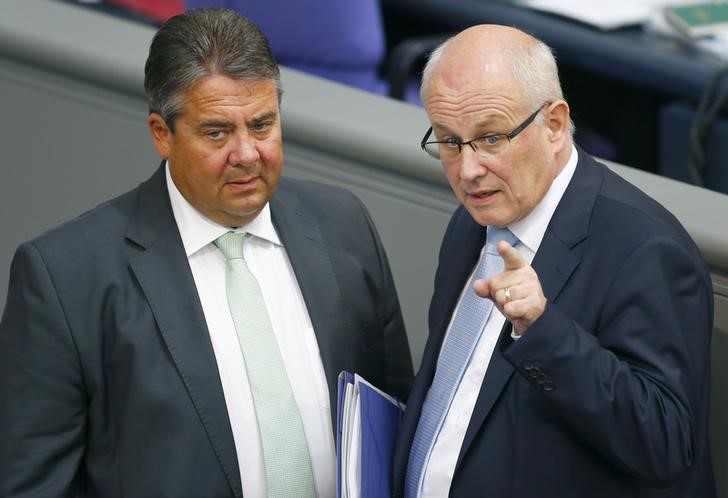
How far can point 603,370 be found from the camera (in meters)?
2.18

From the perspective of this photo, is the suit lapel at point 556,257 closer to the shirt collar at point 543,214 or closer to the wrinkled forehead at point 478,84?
the shirt collar at point 543,214

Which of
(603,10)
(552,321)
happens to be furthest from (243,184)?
(603,10)

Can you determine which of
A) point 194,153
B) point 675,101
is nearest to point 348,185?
point 194,153

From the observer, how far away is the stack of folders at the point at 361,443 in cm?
248

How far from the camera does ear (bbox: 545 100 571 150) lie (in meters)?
2.33

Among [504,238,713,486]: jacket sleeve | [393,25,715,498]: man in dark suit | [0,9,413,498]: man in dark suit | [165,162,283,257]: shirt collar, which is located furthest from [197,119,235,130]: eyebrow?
[504,238,713,486]: jacket sleeve

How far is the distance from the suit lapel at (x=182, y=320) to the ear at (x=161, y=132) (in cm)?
12

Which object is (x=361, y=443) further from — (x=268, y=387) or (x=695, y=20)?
(x=695, y=20)

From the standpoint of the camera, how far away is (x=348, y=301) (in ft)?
8.88

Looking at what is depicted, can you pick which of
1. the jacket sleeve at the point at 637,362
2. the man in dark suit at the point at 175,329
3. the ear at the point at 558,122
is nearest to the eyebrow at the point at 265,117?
the man in dark suit at the point at 175,329

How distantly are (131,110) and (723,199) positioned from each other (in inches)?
54.8

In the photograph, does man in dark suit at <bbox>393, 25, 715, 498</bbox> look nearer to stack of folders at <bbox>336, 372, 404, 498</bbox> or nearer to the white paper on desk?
stack of folders at <bbox>336, 372, 404, 498</bbox>

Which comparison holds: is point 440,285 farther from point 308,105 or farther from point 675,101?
point 675,101

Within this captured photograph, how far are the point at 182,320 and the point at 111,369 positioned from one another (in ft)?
0.45
